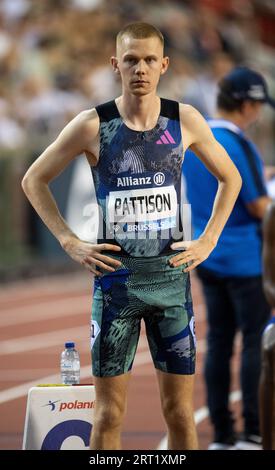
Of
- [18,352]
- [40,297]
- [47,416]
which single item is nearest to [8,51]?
[40,297]

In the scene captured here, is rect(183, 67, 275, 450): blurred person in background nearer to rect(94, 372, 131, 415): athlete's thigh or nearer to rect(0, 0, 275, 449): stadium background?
rect(94, 372, 131, 415): athlete's thigh

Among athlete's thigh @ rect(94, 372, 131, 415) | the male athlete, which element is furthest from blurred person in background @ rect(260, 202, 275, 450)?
athlete's thigh @ rect(94, 372, 131, 415)

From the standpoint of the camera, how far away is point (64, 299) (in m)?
17.2

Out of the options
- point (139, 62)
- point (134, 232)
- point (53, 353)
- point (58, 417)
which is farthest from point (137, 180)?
point (53, 353)

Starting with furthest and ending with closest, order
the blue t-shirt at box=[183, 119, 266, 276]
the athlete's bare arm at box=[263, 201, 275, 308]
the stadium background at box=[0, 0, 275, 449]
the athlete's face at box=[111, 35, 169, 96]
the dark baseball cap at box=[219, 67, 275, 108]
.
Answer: the stadium background at box=[0, 0, 275, 449], the dark baseball cap at box=[219, 67, 275, 108], the blue t-shirt at box=[183, 119, 266, 276], the athlete's bare arm at box=[263, 201, 275, 308], the athlete's face at box=[111, 35, 169, 96]

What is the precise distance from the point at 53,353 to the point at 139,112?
7118 mm

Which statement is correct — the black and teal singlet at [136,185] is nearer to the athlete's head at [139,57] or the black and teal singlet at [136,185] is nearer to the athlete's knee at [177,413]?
the athlete's head at [139,57]

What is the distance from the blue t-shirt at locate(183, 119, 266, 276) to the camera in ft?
22.4

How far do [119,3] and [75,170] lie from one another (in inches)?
177

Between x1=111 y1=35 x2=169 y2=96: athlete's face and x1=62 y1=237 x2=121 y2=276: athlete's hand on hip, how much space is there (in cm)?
62

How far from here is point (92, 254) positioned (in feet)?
15.4

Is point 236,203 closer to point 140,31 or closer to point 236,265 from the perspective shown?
point 236,265

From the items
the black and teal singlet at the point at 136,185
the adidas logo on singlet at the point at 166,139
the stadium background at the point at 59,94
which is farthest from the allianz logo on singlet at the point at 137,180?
the stadium background at the point at 59,94
